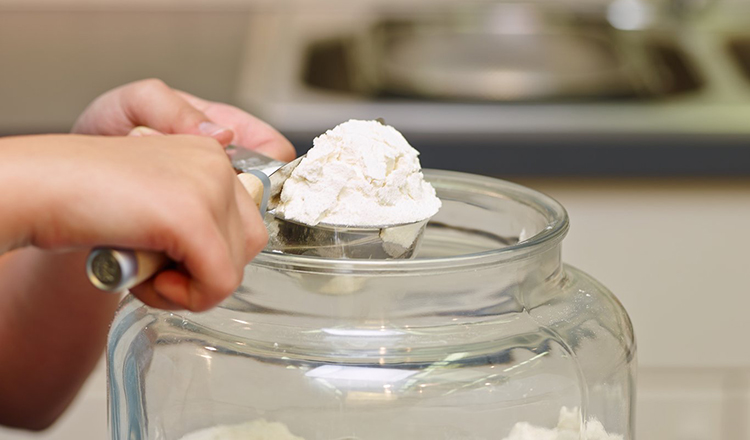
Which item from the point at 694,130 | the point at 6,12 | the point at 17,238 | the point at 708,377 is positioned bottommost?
the point at 708,377

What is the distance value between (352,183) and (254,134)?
21cm

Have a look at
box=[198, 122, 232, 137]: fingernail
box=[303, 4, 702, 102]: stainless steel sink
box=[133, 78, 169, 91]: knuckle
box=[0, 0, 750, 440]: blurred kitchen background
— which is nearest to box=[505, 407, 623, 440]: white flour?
box=[198, 122, 232, 137]: fingernail

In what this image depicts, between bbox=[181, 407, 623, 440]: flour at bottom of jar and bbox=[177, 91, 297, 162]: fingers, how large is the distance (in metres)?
0.23

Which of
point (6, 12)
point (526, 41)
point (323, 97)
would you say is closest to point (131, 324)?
point (323, 97)

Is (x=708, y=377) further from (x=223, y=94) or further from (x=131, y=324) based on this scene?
(x=131, y=324)

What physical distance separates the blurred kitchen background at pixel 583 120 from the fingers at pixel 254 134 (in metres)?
0.39

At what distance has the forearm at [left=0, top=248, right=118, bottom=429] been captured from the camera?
24.9 inches

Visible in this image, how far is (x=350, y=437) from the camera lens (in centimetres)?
35

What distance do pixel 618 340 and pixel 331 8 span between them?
121 cm

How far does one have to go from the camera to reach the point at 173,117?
0.55 meters

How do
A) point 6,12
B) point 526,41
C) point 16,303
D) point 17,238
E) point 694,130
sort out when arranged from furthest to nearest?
point 6,12, point 526,41, point 694,130, point 16,303, point 17,238

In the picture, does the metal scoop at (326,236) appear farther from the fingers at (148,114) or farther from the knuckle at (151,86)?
the knuckle at (151,86)

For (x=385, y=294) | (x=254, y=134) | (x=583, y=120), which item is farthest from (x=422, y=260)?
(x=583, y=120)

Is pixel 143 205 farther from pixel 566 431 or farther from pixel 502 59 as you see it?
pixel 502 59
